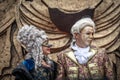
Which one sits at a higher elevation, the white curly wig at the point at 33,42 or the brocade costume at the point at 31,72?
the white curly wig at the point at 33,42

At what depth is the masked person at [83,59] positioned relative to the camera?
9.97 feet

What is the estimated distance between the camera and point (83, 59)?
3098 millimetres

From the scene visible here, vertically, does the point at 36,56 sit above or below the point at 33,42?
below

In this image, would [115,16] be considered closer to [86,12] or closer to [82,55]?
[86,12]

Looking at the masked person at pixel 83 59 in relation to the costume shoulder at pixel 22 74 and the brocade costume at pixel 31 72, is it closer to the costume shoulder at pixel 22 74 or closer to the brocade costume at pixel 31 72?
the brocade costume at pixel 31 72

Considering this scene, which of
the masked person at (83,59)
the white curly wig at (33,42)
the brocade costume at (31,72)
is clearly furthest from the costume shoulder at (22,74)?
the masked person at (83,59)

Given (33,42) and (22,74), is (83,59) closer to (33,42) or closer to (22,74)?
(33,42)

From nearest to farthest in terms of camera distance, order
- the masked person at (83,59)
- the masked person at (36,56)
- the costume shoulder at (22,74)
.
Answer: the costume shoulder at (22,74)
the masked person at (36,56)
the masked person at (83,59)

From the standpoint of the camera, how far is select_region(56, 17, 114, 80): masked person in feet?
9.97

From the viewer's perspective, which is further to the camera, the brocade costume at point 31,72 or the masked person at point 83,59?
the masked person at point 83,59

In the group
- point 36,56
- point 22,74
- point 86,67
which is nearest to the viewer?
point 22,74

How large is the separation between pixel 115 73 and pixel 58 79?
1.05 meters

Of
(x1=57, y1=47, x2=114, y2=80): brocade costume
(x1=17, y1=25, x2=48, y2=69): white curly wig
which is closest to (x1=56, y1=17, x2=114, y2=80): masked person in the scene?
(x1=57, y1=47, x2=114, y2=80): brocade costume

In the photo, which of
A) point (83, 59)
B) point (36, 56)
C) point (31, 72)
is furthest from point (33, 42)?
point (83, 59)
